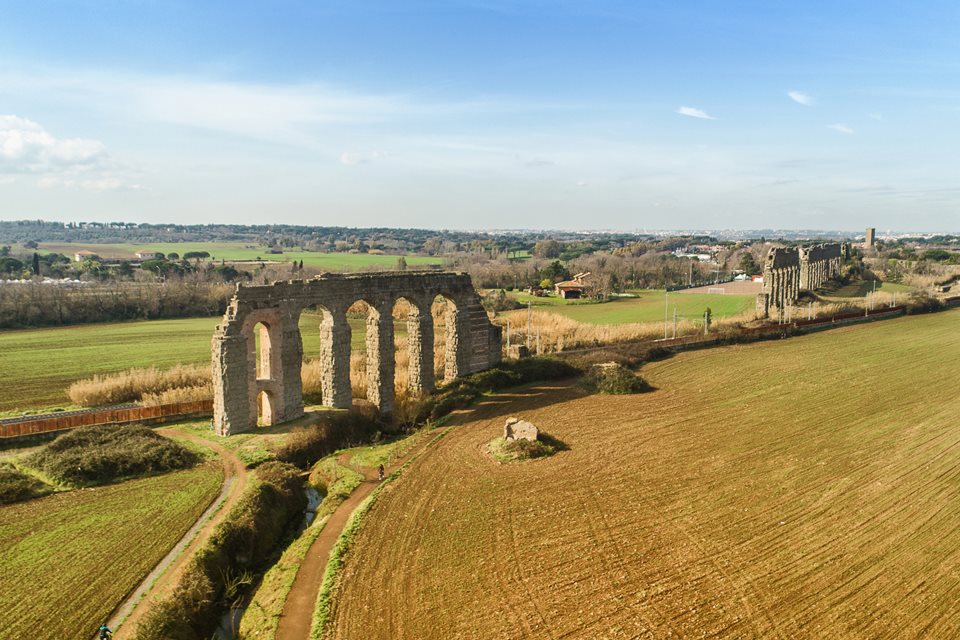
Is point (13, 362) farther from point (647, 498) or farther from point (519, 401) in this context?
point (647, 498)

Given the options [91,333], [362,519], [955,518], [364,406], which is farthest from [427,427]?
[91,333]

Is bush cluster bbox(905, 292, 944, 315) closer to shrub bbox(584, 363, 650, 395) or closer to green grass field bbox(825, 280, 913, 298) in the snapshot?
green grass field bbox(825, 280, 913, 298)

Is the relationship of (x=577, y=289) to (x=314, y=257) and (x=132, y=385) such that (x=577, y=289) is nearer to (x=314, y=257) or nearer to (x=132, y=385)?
(x=132, y=385)

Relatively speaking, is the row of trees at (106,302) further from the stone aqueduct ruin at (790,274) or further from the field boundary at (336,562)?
the stone aqueduct ruin at (790,274)

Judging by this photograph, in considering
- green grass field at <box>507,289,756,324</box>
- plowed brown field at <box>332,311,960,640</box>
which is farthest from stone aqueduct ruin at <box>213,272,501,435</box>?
green grass field at <box>507,289,756,324</box>

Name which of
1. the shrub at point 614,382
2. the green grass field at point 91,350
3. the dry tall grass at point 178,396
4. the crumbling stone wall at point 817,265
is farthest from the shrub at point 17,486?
the crumbling stone wall at point 817,265

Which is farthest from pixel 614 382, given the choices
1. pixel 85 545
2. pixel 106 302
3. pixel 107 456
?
pixel 106 302
